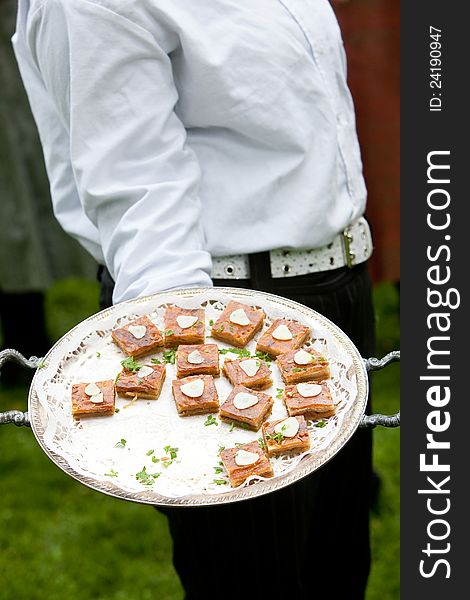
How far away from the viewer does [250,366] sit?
1.36 m

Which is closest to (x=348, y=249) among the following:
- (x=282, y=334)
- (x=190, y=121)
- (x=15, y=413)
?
(x=282, y=334)

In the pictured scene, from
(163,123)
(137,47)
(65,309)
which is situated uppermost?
(137,47)

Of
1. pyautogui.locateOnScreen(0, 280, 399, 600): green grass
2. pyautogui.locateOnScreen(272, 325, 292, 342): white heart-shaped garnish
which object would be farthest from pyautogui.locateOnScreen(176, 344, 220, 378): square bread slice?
pyautogui.locateOnScreen(0, 280, 399, 600): green grass

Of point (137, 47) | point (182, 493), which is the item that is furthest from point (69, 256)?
point (182, 493)

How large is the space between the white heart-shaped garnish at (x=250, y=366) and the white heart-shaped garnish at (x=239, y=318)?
76 mm

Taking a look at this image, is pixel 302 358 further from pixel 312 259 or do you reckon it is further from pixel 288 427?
pixel 312 259

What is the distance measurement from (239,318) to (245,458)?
1.04ft

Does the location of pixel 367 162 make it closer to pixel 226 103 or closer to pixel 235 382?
pixel 226 103

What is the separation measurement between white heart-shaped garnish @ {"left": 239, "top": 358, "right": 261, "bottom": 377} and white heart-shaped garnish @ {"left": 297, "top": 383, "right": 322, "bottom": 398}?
0.09 meters

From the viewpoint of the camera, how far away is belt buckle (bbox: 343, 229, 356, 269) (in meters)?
1.63

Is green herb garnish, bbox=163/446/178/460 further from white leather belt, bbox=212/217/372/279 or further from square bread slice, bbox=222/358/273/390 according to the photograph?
white leather belt, bbox=212/217/372/279

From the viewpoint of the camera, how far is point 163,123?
138 centimetres

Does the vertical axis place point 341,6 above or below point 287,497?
above

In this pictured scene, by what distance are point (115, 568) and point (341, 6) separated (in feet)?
6.60
